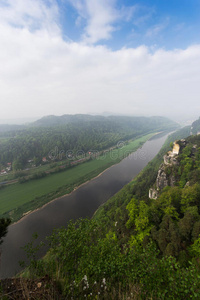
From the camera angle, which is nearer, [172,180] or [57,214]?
[172,180]

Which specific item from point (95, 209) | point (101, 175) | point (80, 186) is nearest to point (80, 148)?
point (101, 175)

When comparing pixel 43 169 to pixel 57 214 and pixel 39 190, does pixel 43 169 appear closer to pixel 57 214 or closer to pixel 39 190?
pixel 39 190

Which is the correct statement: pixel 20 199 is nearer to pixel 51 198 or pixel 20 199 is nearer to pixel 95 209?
pixel 51 198

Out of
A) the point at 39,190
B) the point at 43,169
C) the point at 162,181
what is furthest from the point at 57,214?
the point at 43,169

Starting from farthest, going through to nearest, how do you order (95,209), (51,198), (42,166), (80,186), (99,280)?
(42,166) → (80,186) → (51,198) → (95,209) → (99,280)

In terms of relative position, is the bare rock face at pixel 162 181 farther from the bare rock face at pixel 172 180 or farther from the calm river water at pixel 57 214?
the calm river water at pixel 57 214

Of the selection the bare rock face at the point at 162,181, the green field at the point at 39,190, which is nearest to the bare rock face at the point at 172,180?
the bare rock face at the point at 162,181

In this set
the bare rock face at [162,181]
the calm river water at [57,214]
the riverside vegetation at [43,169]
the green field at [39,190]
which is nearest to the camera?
the calm river water at [57,214]
